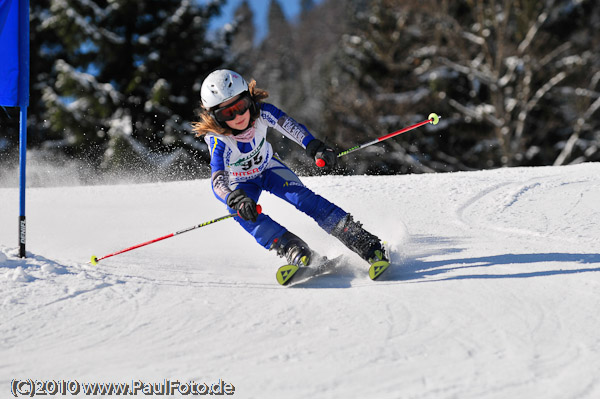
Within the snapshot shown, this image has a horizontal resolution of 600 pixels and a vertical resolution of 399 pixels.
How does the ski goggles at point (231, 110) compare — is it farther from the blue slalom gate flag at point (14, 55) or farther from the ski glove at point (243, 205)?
the blue slalom gate flag at point (14, 55)

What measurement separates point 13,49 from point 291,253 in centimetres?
231

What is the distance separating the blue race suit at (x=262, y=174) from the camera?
3.88 meters

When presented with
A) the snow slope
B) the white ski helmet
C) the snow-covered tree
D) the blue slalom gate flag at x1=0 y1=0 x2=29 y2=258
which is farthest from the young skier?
the snow-covered tree

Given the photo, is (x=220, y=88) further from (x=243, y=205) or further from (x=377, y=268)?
(x=377, y=268)

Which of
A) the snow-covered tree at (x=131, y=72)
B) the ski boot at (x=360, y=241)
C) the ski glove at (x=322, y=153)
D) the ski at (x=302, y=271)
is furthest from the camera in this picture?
the snow-covered tree at (x=131, y=72)

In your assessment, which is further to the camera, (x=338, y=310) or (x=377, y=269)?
(x=377, y=269)

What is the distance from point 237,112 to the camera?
3.87 metres

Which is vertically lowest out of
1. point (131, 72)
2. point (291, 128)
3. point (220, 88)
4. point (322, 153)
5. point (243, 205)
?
Result: point (243, 205)

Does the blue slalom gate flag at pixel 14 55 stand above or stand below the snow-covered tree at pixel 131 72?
below

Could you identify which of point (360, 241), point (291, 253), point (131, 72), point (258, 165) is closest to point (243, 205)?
point (291, 253)

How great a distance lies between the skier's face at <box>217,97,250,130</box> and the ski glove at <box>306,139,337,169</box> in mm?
467

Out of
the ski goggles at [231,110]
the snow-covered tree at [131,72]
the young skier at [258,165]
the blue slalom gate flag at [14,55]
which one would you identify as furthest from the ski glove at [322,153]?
the snow-covered tree at [131,72]

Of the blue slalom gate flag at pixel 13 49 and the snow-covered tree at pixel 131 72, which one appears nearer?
the blue slalom gate flag at pixel 13 49

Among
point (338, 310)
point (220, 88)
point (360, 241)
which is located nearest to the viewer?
point (338, 310)
